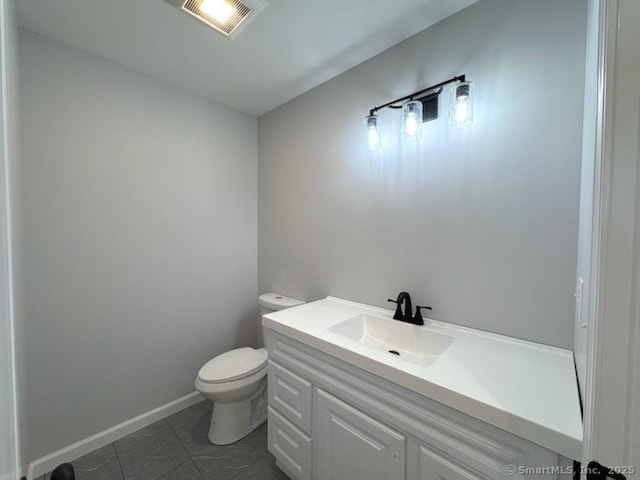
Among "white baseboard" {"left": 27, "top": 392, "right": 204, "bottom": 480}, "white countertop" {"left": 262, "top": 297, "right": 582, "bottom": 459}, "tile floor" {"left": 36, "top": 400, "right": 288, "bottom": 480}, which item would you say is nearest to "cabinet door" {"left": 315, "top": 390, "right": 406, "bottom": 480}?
"white countertop" {"left": 262, "top": 297, "right": 582, "bottom": 459}

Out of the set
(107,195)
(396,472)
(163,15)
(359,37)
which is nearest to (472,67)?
(359,37)

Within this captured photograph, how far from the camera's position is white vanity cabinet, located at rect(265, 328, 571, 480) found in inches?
28.4

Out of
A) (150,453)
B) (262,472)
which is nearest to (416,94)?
(262,472)

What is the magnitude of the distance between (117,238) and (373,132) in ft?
5.79

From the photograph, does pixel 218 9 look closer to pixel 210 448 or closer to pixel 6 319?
pixel 6 319

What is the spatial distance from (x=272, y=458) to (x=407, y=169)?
1875mm

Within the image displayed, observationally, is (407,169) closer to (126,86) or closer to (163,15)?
(163,15)

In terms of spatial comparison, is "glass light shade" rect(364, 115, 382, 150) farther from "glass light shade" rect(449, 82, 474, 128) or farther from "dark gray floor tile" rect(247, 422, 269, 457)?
"dark gray floor tile" rect(247, 422, 269, 457)

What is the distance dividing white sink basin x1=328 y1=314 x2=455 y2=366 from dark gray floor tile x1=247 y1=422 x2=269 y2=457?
3.08 ft

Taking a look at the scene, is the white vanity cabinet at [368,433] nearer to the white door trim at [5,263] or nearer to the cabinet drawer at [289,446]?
the cabinet drawer at [289,446]

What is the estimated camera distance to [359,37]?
1.42m

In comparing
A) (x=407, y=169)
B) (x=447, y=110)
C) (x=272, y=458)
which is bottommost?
(x=272, y=458)

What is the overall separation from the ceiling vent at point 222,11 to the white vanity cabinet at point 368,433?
5.45 feet

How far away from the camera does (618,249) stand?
17.6 inches
